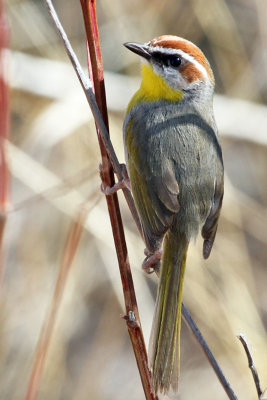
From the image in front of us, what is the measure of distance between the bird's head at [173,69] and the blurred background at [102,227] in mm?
1752

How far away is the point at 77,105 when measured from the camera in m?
5.25

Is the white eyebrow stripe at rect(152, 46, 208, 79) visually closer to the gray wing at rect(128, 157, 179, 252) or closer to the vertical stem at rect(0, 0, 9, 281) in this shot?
the gray wing at rect(128, 157, 179, 252)

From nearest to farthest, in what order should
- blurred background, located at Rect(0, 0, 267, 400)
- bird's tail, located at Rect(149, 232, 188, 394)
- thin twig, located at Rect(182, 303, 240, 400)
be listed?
thin twig, located at Rect(182, 303, 240, 400) → bird's tail, located at Rect(149, 232, 188, 394) → blurred background, located at Rect(0, 0, 267, 400)

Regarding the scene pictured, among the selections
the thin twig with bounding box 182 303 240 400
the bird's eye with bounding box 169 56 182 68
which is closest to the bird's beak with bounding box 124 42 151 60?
the bird's eye with bounding box 169 56 182 68

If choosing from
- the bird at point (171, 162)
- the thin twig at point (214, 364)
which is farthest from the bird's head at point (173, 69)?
the thin twig at point (214, 364)

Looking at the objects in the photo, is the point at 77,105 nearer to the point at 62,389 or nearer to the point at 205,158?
the point at 205,158

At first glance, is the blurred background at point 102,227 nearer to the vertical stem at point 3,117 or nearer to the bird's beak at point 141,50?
the bird's beak at point 141,50

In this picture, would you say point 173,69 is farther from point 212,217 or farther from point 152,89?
point 212,217

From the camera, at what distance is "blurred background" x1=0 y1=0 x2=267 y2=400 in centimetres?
527

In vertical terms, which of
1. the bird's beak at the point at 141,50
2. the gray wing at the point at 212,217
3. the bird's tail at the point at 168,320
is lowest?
the bird's tail at the point at 168,320

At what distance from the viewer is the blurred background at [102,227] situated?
5.27 meters

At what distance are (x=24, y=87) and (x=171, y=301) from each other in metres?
3.22

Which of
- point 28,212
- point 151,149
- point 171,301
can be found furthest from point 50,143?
point 171,301

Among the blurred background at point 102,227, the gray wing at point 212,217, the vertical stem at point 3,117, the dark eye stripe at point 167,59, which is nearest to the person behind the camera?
the vertical stem at point 3,117
